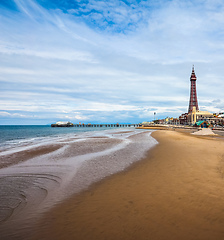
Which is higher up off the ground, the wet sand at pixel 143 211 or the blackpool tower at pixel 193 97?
the blackpool tower at pixel 193 97

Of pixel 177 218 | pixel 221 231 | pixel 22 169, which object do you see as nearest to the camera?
pixel 221 231

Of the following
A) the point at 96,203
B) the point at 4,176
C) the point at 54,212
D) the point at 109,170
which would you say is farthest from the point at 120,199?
the point at 4,176

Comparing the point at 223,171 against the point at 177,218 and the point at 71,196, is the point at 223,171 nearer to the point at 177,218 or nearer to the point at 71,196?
the point at 177,218

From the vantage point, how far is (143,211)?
14.1ft

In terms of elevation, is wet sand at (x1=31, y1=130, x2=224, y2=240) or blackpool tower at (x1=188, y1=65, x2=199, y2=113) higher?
blackpool tower at (x1=188, y1=65, x2=199, y2=113)

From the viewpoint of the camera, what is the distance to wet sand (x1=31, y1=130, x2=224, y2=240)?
3.49 metres

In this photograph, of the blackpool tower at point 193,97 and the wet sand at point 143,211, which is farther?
the blackpool tower at point 193,97

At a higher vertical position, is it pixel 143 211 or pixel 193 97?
pixel 193 97

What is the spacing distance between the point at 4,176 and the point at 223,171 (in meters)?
10.4

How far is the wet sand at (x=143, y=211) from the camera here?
349 centimetres

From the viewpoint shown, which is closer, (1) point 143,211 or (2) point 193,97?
(1) point 143,211

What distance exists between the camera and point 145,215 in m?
4.11

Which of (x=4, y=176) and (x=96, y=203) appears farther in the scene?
(x=4, y=176)

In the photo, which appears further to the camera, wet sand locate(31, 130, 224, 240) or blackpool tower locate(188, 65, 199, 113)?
blackpool tower locate(188, 65, 199, 113)
